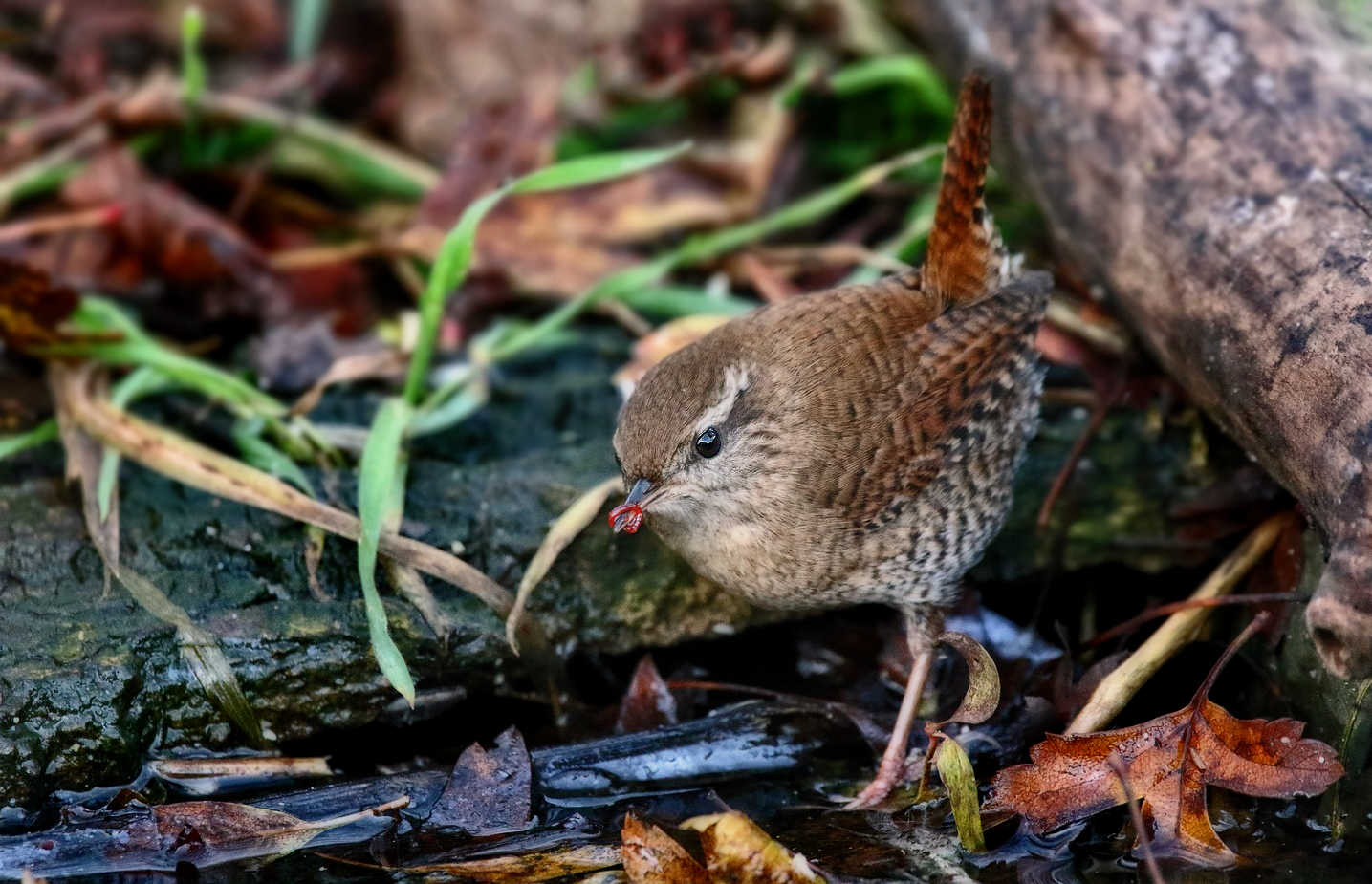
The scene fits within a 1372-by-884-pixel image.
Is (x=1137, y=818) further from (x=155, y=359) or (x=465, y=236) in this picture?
(x=155, y=359)

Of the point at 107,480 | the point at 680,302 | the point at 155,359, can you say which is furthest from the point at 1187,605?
the point at 155,359

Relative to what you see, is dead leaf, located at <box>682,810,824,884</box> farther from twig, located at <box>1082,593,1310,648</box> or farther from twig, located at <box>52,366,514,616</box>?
twig, located at <box>1082,593,1310,648</box>

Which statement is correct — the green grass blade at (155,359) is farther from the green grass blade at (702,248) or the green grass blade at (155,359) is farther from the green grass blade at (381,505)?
the green grass blade at (702,248)

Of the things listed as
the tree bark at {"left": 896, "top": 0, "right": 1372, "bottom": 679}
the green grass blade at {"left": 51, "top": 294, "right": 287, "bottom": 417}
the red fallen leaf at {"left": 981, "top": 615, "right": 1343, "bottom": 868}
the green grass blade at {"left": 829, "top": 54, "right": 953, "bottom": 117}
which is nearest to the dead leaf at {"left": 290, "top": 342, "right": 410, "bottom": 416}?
the green grass blade at {"left": 51, "top": 294, "right": 287, "bottom": 417}

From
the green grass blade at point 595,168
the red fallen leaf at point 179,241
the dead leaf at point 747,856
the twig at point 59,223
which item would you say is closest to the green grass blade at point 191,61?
the red fallen leaf at point 179,241

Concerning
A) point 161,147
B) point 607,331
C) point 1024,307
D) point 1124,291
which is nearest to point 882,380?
point 1024,307

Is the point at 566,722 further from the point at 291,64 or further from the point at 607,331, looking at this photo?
the point at 291,64
